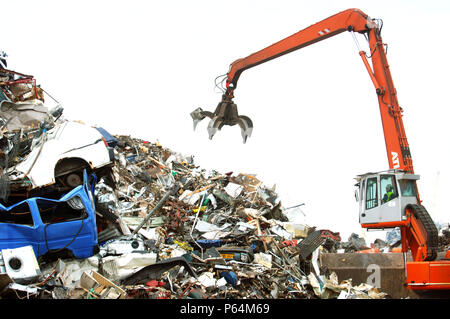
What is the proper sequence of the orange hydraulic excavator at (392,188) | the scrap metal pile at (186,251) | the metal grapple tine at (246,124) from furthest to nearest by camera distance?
1. the metal grapple tine at (246,124)
2. the orange hydraulic excavator at (392,188)
3. the scrap metal pile at (186,251)

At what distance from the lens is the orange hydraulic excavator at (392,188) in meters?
7.88

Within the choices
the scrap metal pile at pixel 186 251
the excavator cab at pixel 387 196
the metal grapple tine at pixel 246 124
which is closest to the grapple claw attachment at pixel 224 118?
the metal grapple tine at pixel 246 124

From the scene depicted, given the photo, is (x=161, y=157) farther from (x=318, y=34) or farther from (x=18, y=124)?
(x=318, y=34)

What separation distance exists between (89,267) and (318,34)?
25.1 feet

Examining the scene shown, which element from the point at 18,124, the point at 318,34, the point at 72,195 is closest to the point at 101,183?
the point at 72,195

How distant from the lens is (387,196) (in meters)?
8.37

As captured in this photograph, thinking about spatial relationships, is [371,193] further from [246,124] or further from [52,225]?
[52,225]

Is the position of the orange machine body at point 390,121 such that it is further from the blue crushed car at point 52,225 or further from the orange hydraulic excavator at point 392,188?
the blue crushed car at point 52,225

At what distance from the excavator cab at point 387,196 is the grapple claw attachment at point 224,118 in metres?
4.50

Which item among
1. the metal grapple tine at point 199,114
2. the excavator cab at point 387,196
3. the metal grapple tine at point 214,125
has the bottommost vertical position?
the excavator cab at point 387,196

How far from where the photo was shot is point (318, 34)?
10.4m

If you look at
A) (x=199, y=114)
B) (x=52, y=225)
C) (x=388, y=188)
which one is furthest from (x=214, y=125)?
(x=52, y=225)

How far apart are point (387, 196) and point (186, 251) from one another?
4607mm

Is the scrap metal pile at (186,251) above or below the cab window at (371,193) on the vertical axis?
below
